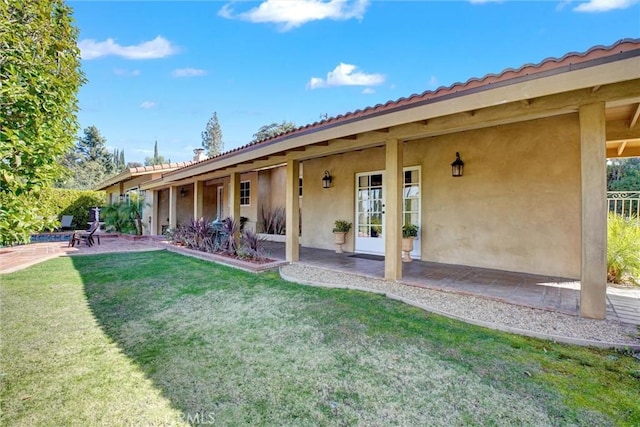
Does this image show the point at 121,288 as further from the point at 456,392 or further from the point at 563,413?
the point at 563,413

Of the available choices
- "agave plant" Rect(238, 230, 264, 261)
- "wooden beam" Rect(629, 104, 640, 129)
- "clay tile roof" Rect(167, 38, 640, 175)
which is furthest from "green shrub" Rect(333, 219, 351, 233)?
"wooden beam" Rect(629, 104, 640, 129)

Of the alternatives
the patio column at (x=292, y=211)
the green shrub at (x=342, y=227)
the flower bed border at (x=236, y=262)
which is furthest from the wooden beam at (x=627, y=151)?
the flower bed border at (x=236, y=262)

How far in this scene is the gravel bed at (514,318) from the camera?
329 centimetres

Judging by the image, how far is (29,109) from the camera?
2506 mm

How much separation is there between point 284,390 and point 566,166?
6204 millimetres

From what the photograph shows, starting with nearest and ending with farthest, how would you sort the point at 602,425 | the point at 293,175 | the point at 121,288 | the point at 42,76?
the point at 602,425, the point at 42,76, the point at 121,288, the point at 293,175

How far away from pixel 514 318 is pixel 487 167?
3.73 meters

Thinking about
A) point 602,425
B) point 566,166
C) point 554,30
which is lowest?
point 602,425

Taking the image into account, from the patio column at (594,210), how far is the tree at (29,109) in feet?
18.5

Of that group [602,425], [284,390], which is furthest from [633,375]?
[284,390]

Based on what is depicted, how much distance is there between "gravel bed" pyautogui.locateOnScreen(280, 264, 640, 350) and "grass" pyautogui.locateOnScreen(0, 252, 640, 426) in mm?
181

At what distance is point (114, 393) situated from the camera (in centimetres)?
242

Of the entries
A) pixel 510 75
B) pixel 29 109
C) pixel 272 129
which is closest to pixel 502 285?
pixel 510 75

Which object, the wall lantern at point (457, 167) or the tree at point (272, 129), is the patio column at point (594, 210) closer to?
the wall lantern at point (457, 167)
